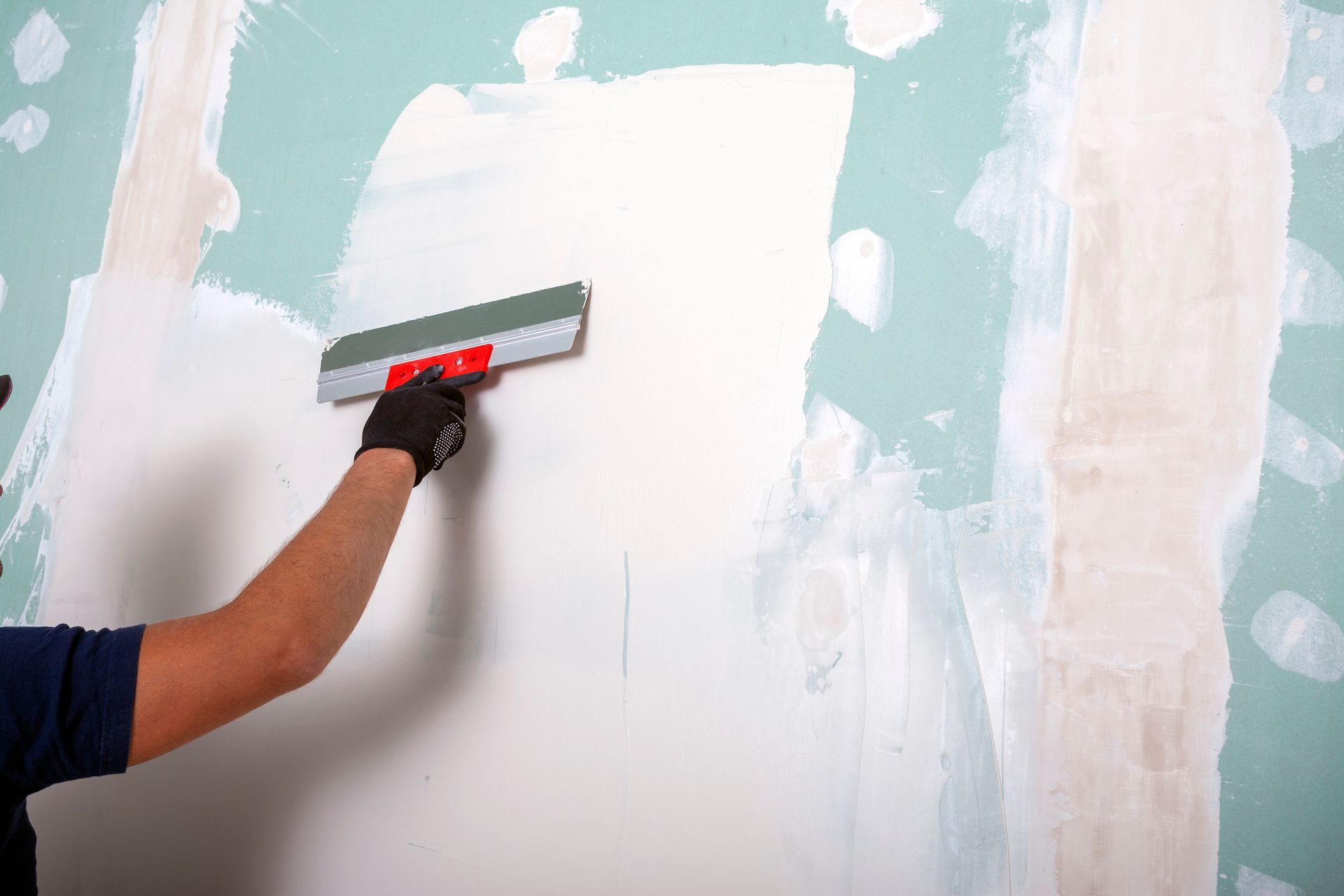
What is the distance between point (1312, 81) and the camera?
80cm

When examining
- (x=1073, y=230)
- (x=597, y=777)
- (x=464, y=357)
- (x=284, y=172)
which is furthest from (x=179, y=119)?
(x=1073, y=230)

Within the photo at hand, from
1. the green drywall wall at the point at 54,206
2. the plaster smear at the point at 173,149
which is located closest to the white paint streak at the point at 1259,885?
the plaster smear at the point at 173,149

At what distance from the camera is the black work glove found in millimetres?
1021

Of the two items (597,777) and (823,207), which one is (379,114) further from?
(597,777)

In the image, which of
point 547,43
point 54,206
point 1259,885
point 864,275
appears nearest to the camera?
point 1259,885

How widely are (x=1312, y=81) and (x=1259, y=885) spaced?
722 millimetres

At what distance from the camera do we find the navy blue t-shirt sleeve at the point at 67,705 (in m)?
0.78

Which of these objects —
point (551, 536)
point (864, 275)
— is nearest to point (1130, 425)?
point (864, 275)

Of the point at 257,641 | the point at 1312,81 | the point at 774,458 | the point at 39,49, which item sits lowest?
the point at 257,641

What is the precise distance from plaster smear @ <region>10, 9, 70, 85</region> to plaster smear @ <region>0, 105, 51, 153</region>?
0.23ft

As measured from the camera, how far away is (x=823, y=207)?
3.24 feet

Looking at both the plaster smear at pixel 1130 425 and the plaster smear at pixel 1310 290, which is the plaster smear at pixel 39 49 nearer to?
the plaster smear at pixel 1130 425

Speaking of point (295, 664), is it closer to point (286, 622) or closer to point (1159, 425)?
point (286, 622)

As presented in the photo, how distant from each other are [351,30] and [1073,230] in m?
1.11
